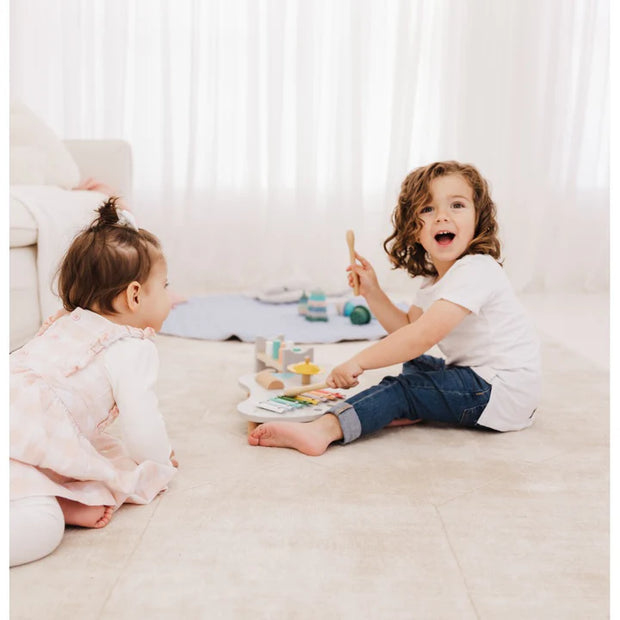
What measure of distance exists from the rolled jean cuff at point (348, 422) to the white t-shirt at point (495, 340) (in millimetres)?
246

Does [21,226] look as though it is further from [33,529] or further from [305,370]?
[33,529]

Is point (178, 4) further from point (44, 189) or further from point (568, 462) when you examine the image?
point (568, 462)

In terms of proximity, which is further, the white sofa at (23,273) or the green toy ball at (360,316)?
the green toy ball at (360,316)

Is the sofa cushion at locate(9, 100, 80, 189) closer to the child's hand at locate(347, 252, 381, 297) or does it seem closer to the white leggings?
the child's hand at locate(347, 252, 381, 297)

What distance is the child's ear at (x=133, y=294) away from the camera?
1148mm

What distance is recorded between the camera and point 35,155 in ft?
8.00

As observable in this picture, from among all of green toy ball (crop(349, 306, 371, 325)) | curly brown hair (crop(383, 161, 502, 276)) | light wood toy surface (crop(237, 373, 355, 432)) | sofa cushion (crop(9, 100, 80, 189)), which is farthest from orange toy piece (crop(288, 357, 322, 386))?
sofa cushion (crop(9, 100, 80, 189))

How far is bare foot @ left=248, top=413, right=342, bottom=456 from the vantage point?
4.34ft

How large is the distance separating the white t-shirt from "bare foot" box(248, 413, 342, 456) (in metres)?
0.30

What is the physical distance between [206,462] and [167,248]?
7.80 feet

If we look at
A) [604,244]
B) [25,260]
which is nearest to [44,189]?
[25,260]

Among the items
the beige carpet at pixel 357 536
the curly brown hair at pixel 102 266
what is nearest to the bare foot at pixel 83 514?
the beige carpet at pixel 357 536

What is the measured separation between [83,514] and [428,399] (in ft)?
2.25

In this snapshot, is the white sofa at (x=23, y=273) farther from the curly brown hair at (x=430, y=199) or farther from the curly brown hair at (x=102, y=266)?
the curly brown hair at (x=430, y=199)
